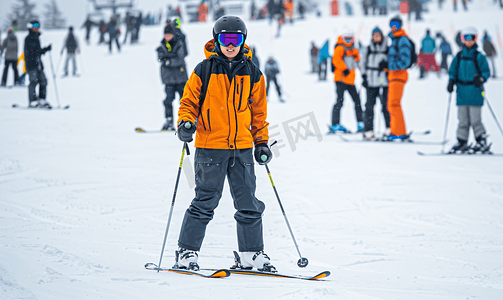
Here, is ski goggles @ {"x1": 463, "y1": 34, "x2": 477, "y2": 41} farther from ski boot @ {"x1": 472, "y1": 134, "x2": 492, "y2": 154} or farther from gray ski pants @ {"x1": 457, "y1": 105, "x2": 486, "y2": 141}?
ski boot @ {"x1": 472, "y1": 134, "x2": 492, "y2": 154}

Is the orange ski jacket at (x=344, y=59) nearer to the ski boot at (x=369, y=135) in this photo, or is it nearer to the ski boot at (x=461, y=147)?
the ski boot at (x=369, y=135)

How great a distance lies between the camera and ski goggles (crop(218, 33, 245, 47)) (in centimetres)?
306

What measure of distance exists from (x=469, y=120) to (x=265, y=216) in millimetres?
4050

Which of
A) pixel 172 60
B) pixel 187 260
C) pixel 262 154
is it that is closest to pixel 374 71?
pixel 172 60

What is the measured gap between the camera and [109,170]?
630cm

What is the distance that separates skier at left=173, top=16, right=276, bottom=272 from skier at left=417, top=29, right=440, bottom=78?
1457 cm

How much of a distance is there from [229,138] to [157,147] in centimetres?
463

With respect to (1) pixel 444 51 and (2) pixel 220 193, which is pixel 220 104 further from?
(1) pixel 444 51

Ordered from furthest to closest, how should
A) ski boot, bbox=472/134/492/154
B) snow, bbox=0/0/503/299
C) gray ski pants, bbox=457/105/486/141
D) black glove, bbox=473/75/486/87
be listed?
ski boot, bbox=472/134/492/154 < gray ski pants, bbox=457/105/486/141 < black glove, bbox=473/75/486/87 < snow, bbox=0/0/503/299

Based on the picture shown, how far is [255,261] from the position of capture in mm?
3252

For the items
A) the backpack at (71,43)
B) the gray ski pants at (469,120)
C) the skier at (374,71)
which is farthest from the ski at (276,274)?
the backpack at (71,43)

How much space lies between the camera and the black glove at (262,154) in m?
3.20

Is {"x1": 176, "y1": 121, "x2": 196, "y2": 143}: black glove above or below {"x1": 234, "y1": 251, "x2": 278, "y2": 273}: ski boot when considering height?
above

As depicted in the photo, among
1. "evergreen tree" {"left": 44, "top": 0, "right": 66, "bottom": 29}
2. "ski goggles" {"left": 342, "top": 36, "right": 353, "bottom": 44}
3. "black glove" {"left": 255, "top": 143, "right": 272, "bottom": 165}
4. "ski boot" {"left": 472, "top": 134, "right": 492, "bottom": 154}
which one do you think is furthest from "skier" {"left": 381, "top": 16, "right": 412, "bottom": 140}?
"evergreen tree" {"left": 44, "top": 0, "right": 66, "bottom": 29}
